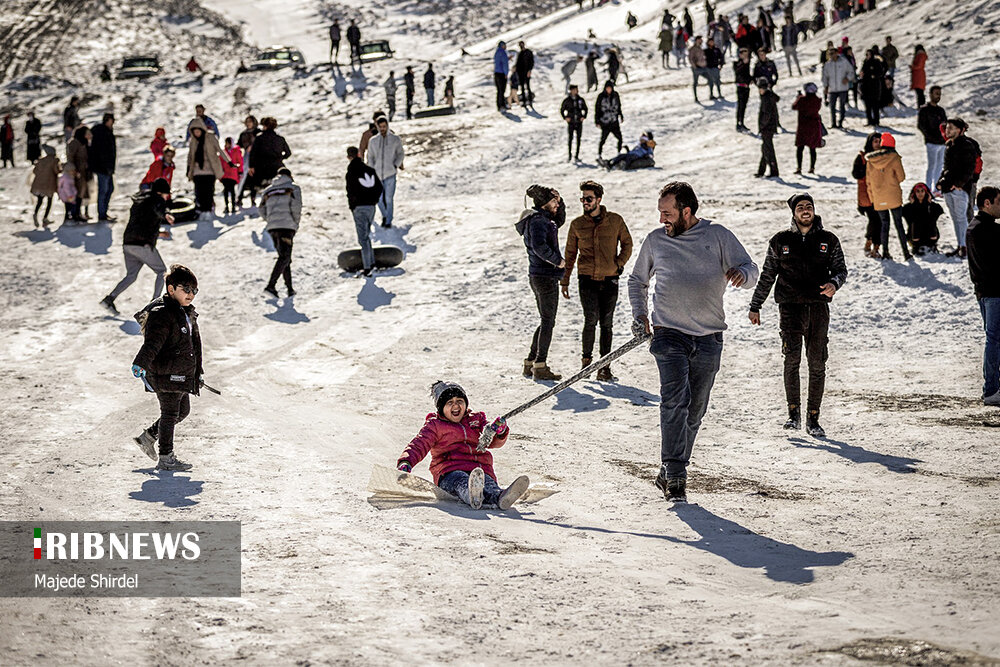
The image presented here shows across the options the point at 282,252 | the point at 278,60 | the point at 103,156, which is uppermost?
the point at 278,60

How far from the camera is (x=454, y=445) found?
6.71 meters

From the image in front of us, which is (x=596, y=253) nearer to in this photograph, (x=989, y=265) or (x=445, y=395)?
(x=989, y=265)

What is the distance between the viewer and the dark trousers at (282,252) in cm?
1447

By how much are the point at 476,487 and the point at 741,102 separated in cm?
1741

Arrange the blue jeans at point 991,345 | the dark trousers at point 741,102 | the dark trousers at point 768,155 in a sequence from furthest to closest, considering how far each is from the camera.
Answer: the dark trousers at point 741,102
the dark trousers at point 768,155
the blue jeans at point 991,345

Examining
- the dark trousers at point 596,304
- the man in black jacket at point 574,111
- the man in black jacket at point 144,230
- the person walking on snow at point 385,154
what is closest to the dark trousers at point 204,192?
the person walking on snow at point 385,154

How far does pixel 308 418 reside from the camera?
31.2 feet

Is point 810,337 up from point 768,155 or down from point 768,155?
down

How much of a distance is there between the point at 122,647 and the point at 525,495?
125 inches

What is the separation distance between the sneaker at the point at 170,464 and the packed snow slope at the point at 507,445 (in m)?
0.19

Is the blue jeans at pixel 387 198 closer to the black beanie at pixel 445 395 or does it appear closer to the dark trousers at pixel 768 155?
the dark trousers at pixel 768 155

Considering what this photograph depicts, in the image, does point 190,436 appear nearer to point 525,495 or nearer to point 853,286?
point 525,495

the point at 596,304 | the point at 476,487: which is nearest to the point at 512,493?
the point at 476,487

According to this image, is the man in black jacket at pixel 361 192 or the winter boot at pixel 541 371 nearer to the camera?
the winter boot at pixel 541 371
